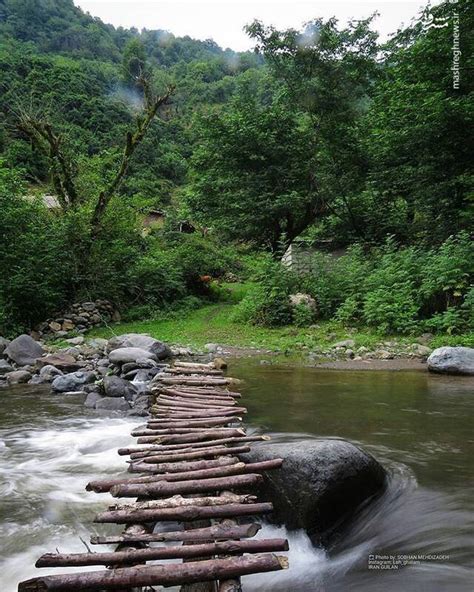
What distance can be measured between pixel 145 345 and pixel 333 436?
247 inches

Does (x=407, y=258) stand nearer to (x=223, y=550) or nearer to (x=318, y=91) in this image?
(x=318, y=91)

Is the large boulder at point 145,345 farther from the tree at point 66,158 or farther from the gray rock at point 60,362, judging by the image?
the tree at point 66,158

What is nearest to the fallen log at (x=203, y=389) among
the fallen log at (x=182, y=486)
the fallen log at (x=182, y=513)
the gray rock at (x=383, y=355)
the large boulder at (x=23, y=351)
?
the fallen log at (x=182, y=486)

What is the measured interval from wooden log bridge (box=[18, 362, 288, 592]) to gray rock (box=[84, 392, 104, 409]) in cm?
219

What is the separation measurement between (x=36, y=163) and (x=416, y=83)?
1169 inches

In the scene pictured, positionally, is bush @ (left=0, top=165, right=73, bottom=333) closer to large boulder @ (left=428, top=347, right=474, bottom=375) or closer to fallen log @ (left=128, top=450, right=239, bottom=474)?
fallen log @ (left=128, top=450, right=239, bottom=474)

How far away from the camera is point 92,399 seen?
7633 millimetres

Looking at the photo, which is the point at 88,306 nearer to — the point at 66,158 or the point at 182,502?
the point at 66,158

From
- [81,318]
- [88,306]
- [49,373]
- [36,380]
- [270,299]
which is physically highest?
[270,299]

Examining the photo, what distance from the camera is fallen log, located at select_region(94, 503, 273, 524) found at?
9.62 ft

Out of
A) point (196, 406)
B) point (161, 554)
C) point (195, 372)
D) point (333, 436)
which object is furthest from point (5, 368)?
point (161, 554)

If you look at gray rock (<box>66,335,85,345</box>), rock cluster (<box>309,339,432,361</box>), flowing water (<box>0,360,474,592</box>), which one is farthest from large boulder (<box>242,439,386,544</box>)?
gray rock (<box>66,335,85,345</box>)

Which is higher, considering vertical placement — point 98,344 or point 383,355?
point 383,355

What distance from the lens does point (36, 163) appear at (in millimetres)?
35406
